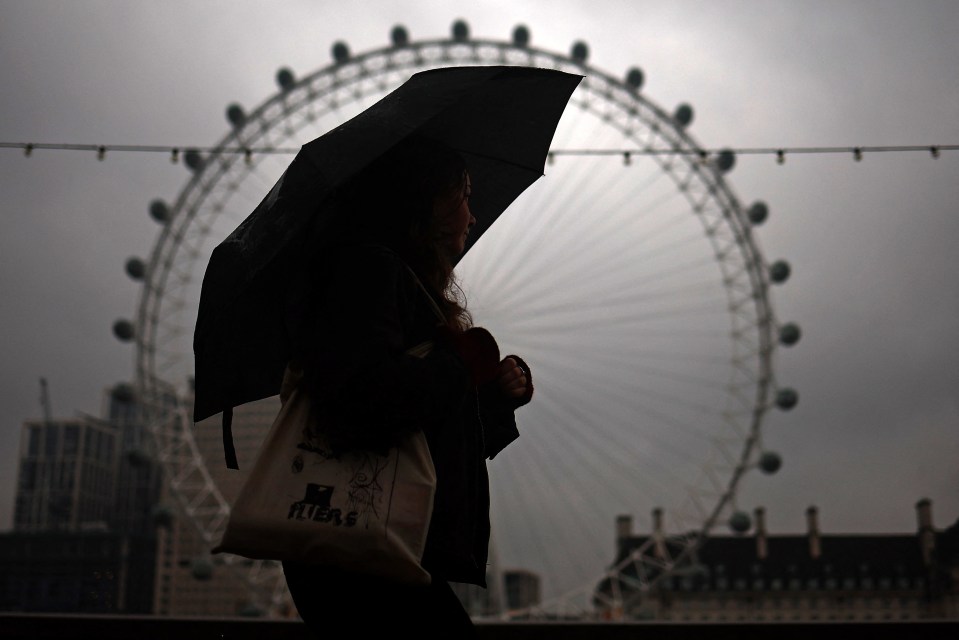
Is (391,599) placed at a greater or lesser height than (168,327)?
lesser

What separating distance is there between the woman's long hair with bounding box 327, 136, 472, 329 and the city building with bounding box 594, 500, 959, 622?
4900cm

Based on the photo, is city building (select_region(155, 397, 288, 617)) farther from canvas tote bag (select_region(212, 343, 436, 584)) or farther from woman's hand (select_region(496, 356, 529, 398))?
woman's hand (select_region(496, 356, 529, 398))

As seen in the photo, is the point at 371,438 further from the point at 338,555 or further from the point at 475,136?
the point at 475,136

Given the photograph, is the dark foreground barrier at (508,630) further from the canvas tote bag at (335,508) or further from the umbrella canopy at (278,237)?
the canvas tote bag at (335,508)

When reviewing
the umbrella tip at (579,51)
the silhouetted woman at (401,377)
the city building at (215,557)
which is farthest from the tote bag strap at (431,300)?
the umbrella tip at (579,51)

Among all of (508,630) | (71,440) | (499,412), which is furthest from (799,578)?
(499,412)

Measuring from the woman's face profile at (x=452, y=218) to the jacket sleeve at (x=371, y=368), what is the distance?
8.7 inches

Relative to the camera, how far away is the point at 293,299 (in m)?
1.93

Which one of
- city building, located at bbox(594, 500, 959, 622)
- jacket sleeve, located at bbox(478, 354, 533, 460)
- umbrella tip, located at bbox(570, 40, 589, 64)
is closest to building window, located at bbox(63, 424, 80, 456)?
city building, located at bbox(594, 500, 959, 622)

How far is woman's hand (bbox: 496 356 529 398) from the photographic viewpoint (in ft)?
6.43

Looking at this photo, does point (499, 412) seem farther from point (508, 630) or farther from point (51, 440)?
point (51, 440)

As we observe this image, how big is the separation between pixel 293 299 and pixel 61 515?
53.8 metres

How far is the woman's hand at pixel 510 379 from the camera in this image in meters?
1.96

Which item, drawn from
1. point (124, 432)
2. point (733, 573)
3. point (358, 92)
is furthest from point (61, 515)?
point (358, 92)
